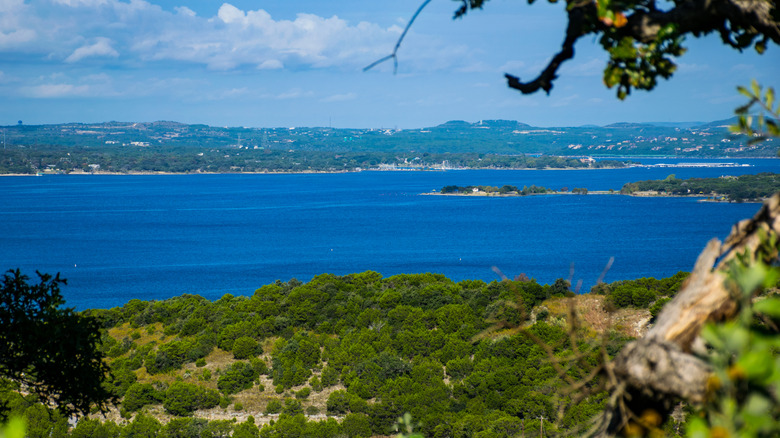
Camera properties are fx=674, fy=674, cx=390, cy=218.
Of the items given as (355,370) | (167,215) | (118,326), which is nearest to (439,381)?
(355,370)

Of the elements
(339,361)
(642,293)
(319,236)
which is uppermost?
(642,293)

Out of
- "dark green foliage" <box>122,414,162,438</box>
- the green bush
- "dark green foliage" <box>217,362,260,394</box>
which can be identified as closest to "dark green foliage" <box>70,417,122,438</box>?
"dark green foliage" <box>122,414,162,438</box>

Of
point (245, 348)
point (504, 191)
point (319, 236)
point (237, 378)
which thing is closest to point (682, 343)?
point (237, 378)

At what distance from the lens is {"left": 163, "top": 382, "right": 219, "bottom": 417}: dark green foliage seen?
17.5 meters

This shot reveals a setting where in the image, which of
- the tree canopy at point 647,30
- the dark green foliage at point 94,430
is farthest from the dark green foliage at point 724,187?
the tree canopy at point 647,30

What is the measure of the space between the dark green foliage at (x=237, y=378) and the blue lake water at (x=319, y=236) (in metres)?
32.9

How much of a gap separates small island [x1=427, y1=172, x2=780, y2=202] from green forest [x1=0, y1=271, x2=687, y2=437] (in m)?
80.4

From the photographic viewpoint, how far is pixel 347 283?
27391 mm

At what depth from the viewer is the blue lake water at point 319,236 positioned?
198ft

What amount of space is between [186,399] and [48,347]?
491 inches

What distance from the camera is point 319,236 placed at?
3332 inches

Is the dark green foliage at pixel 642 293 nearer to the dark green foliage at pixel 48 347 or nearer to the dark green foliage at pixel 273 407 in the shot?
the dark green foliage at pixel 273 407

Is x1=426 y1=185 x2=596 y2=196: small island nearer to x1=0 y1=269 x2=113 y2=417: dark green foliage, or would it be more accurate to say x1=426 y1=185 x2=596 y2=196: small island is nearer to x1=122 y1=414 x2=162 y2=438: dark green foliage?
x1=122 y1=414 x2=162 y2=438: dark green foliage

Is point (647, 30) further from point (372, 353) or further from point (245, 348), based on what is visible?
point (245, 348)
